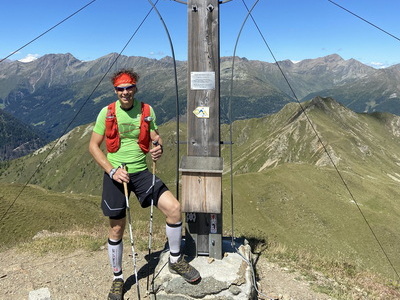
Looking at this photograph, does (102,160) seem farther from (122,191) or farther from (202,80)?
(202,80)

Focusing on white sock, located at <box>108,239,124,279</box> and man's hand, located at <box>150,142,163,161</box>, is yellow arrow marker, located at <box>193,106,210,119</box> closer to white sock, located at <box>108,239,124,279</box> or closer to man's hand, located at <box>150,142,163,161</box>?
man's hand, located at <box>150,142,163,161</box>

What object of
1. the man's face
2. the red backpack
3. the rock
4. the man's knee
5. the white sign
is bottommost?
the rock

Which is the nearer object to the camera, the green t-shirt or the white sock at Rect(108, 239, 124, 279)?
the green t-shirt

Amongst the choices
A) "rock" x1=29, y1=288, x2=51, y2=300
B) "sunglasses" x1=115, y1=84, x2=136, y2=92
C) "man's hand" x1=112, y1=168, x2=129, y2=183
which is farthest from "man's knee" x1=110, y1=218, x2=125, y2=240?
Result: "sunglasses" x1=115, y1=84, x2=136, y2=92

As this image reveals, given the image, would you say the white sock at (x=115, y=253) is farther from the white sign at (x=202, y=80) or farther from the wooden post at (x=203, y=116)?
the white sign at (x=202, y=80)

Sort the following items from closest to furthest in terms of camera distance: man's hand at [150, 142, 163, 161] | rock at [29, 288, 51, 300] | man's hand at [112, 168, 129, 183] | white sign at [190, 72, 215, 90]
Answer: man's hand at [112, 168, 129, 183]
man's hand at [150, 142, 163, 161]
rock at [29, 288, 51, 300]
white sign at [190, 72, 215, 90]

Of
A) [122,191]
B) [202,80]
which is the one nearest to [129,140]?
[122,191]

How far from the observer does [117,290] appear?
655 cm

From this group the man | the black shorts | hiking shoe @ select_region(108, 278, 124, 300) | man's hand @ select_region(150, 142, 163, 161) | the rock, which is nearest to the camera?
the man

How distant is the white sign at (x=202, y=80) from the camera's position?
6820 mm

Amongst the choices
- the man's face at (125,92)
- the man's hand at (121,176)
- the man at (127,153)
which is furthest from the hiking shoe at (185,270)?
the man's face at (125,92)

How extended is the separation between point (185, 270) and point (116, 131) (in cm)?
328

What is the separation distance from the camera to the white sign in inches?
269

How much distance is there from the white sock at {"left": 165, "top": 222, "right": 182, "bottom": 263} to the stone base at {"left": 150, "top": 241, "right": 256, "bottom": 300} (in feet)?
1.38
